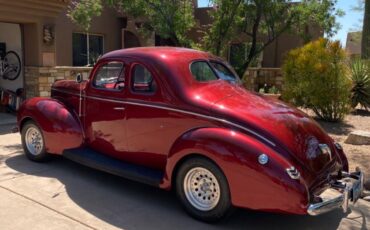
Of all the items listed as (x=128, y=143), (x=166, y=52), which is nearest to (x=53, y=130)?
(x=128, y=143)

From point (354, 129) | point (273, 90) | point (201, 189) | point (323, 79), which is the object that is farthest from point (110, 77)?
point (273, 90)

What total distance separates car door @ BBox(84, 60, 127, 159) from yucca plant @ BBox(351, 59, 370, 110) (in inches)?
314


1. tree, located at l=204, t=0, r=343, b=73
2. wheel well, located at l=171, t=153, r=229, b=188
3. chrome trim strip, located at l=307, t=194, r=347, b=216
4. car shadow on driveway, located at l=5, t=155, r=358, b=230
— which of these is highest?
tree, located at l=204, t=0, r=343, b=73

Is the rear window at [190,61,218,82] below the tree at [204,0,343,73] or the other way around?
below

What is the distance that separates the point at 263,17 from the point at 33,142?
604cm

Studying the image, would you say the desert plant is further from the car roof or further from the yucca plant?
the car roof

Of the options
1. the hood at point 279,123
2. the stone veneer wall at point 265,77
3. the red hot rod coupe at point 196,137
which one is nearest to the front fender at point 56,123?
the red hot rod coupe at point 196,137

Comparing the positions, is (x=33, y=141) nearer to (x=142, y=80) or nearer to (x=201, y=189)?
(x=142, y=80)

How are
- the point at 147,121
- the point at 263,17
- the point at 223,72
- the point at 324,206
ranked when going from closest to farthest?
the point at 324,206, the point at 147,121, the point at 223,72, the point at 263,17

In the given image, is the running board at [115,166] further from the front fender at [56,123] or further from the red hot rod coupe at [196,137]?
the front fender at [56,123]

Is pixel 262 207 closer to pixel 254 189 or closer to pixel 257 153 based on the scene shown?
→ pixel 254 189

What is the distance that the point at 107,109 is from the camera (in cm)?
568

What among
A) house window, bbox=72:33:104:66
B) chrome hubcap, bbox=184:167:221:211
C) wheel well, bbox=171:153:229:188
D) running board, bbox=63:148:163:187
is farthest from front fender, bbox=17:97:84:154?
house window, bbox=72:33:104:66

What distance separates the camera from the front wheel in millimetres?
4441
